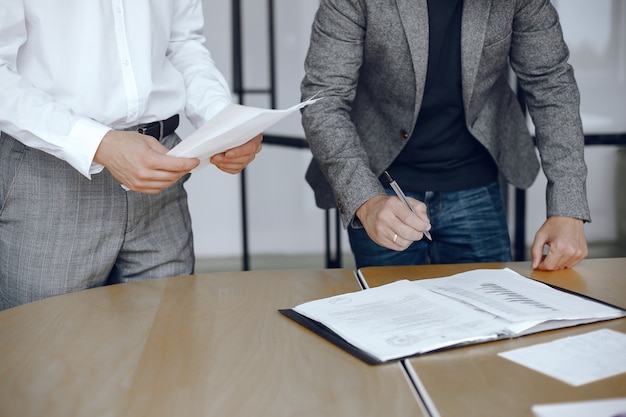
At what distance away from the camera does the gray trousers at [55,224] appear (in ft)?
5.14

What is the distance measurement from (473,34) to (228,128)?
2.61ft

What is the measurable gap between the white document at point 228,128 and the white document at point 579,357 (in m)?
0.55

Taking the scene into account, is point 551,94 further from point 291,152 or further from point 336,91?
point 291,152

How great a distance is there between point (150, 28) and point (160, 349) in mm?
778

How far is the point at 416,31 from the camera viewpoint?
178 centimetres

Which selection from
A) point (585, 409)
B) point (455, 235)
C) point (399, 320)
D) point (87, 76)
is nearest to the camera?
point (585, 409)

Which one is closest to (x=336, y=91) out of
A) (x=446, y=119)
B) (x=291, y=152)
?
(x=446, y=119)

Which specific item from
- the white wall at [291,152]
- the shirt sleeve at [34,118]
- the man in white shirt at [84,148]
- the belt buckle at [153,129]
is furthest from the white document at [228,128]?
the white wall at [291,152]

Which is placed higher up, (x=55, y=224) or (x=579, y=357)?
(x=55, y=224)

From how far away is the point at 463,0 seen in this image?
1.84 meters

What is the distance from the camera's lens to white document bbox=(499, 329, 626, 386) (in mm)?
1041

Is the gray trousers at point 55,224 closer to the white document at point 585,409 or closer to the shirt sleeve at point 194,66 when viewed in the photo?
the shirt sleeve at point 194,66

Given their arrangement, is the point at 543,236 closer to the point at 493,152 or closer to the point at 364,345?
the point at 493,152

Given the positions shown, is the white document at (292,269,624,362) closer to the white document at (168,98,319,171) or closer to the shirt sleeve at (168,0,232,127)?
the white document at (168,98,319,171)
